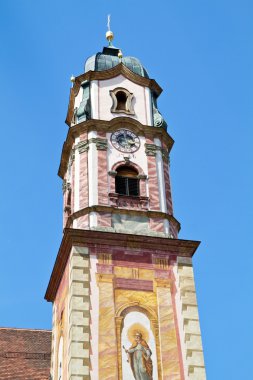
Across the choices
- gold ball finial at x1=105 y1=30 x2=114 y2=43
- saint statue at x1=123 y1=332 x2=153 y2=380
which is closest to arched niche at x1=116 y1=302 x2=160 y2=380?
saint statue at x1=123 y1=332 x2=153 y2=380

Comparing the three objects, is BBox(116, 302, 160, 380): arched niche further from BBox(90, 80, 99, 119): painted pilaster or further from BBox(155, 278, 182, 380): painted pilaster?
BBox(90, 80, 99, 119): painted pilaster

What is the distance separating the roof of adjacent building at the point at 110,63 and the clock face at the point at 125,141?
12.3ft

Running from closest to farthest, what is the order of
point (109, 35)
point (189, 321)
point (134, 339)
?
point (134, 339), point (189, 321), point (109, 35)

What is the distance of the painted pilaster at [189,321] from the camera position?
22.4 meters

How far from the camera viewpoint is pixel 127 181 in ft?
87.9

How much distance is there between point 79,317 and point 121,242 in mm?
3257

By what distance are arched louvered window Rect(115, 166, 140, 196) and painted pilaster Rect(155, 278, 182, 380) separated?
3965mm

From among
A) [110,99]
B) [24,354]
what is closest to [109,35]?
[110,99]

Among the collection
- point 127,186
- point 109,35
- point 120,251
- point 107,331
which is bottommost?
point 107,331

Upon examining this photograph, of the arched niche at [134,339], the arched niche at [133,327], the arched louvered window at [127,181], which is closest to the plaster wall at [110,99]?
the arched louvered window at [127,181]

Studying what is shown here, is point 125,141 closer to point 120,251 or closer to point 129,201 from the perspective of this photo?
point 129,201

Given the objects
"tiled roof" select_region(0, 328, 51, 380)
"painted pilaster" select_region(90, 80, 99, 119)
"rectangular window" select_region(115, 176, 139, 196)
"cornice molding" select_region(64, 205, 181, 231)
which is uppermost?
"painted pilaster" select_region(90, 80, 99, 119)

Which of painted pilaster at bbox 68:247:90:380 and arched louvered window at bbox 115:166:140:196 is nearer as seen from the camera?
painted pilaster at bbox 68:247:90:380

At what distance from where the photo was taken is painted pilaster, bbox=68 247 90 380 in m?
21.4
